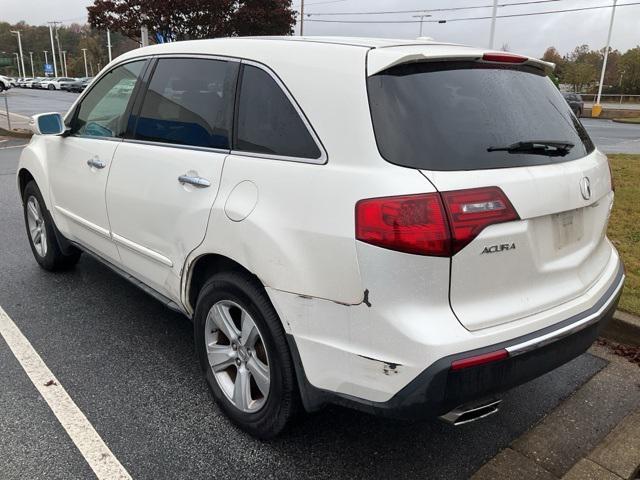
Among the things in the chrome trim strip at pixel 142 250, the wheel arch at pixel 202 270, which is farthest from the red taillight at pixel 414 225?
the chrome trim strip at pixel 142 250

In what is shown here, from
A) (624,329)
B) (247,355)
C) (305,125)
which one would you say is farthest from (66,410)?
(624,329)

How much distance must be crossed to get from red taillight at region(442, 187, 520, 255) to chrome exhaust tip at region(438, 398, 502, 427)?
0.61 metres

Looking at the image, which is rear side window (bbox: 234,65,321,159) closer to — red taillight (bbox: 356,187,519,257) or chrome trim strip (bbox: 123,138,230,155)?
chrome trim strip (bbox: 123,138,230,155)

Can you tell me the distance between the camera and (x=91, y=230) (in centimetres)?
375

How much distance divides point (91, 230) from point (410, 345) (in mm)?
2651

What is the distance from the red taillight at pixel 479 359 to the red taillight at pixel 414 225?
0.37 m

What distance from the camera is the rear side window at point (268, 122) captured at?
2266mm

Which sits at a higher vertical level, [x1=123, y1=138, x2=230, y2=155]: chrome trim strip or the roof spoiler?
the roof spoiler

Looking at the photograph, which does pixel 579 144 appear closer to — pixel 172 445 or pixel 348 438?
pixel 348 438

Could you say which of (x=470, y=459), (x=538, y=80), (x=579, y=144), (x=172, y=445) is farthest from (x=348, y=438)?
(x=538, y=80)

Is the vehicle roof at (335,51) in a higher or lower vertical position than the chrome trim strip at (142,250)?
higher

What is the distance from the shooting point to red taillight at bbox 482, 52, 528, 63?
2.38m

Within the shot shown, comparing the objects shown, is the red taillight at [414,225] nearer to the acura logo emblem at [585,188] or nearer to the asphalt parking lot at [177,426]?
the acura logo emblem at [585,188]

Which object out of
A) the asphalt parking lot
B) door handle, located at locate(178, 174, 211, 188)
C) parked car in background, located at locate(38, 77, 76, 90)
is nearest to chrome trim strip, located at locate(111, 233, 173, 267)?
door handle, located at locate(178, 174, 211, 188)
